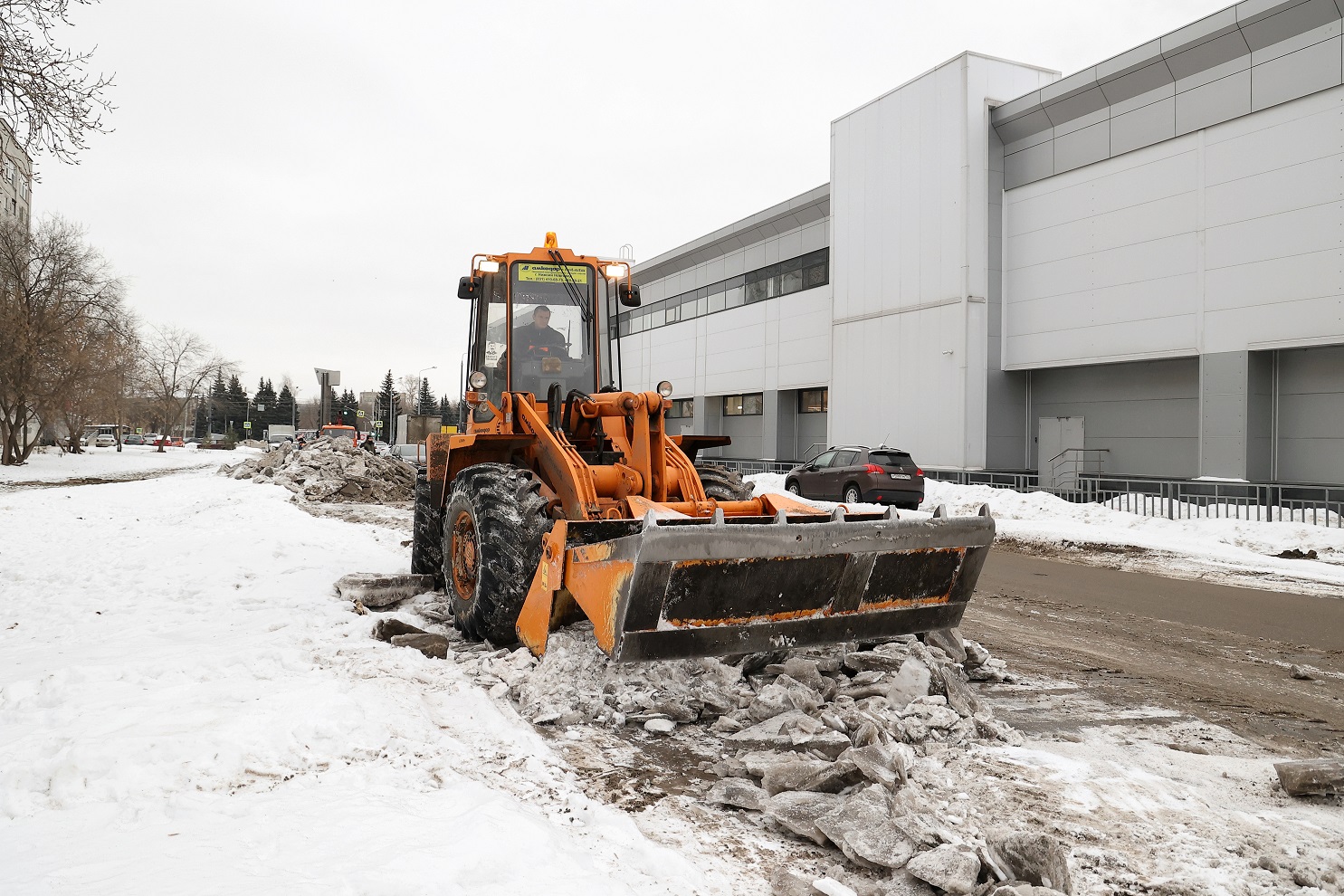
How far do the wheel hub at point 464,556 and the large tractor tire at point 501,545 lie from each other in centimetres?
9

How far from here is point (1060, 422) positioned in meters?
21.8

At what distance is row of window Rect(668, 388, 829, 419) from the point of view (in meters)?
30.0

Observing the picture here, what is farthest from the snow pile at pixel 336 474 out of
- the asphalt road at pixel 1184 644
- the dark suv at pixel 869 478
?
the asphalt road at pixel 1184 644

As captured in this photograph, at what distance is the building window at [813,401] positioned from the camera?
97.3 feet

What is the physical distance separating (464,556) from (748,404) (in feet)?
92.0

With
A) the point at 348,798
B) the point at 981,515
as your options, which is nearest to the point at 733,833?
the point at 348,798

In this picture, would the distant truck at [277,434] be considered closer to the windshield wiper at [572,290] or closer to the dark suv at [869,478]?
the dark suv at [869,478]

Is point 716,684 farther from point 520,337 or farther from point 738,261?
point 738,261

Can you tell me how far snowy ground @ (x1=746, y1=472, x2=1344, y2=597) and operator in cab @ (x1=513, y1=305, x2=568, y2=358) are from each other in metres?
4.17

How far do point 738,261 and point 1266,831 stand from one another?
3136 cm

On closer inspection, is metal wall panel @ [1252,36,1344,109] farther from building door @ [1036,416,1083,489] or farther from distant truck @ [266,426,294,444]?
distant truck @ [266,426,294,444]

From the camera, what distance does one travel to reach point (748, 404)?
3391 cm

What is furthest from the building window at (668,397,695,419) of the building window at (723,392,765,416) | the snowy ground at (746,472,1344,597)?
the snowy ground at (746,472,1344,597)

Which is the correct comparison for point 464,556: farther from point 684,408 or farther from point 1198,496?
point 684,408
